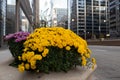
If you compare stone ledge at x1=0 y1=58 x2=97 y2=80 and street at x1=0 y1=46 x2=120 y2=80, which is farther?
street at x1=0 y1=46 x2=120 y2=80

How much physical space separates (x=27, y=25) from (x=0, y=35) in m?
57.8

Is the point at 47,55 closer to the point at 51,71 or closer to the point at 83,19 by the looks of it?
the point at 51,71

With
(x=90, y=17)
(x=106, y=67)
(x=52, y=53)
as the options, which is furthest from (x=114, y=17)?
(x=52, y=53)

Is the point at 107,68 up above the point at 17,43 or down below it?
below

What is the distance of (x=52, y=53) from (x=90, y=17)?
157m

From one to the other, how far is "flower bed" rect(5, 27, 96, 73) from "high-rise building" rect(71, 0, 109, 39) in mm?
140566

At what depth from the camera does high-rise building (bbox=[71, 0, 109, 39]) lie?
502 ft

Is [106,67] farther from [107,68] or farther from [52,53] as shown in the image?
[52,53]

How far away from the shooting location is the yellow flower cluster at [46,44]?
5910mm

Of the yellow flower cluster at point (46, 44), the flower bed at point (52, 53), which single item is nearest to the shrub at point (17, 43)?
the yellow flower cluster at point (46, 44)

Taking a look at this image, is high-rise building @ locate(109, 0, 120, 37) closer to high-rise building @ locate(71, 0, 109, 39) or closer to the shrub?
high-rise building @ locate(71, 0, 109, 39)

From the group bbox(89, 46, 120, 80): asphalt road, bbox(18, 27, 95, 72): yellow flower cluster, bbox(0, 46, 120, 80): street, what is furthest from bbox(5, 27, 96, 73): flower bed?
bbox(89, 46, 120, 80): asphalt road

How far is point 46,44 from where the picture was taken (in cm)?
601

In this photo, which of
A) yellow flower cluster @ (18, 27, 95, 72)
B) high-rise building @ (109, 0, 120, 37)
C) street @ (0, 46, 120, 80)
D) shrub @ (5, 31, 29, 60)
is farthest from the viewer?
high-rise building @ (109, 0, 120, 37)
